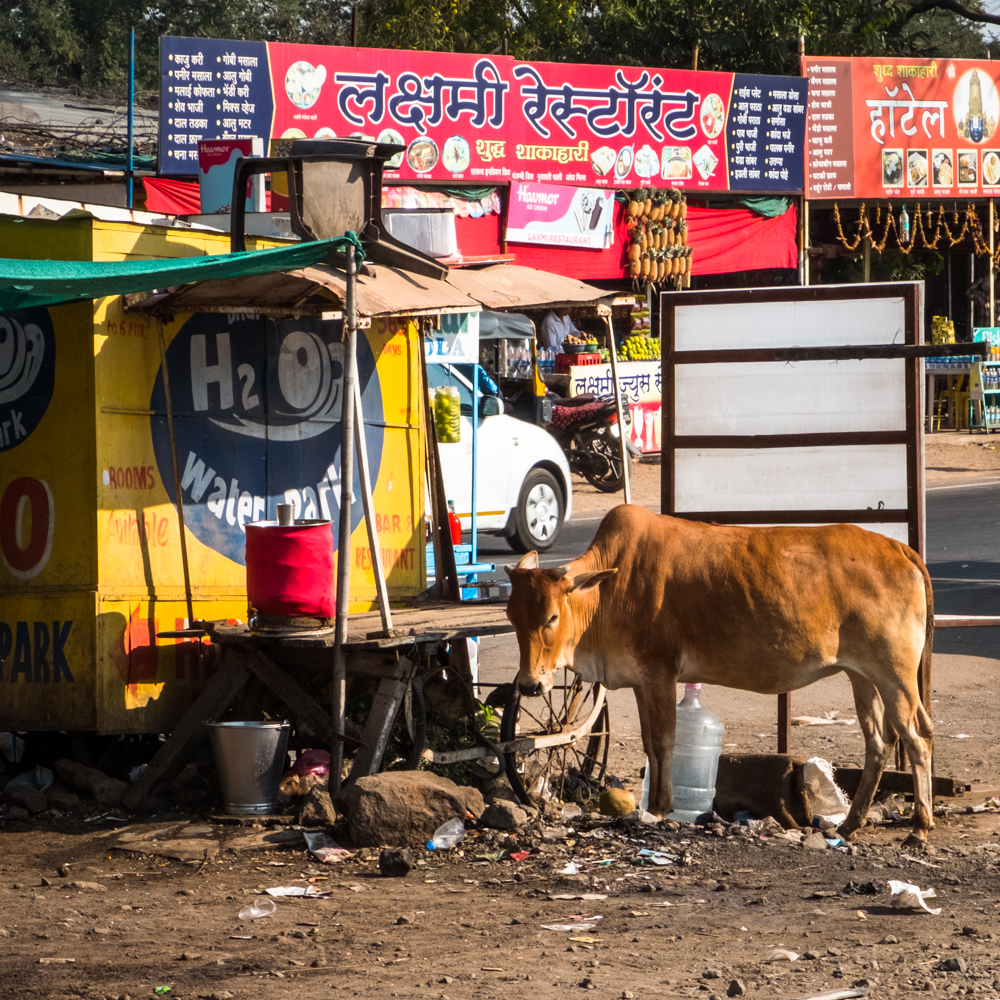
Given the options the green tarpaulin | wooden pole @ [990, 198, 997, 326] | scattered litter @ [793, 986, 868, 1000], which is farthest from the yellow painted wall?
wooden pole @ [990, 198, 997, 326]

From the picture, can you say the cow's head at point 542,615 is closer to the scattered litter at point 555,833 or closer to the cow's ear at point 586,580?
the cow's ear at point 586,580

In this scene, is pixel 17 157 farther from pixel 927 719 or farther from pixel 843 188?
pixel 927 719

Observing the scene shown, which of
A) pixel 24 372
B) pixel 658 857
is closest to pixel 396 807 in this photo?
pixel 658 857

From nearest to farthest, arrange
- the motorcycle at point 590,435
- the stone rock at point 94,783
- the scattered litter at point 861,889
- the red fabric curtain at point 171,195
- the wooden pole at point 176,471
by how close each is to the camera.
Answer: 1. the scattered litter at point 861,889
2. the stone rock at point 94,783
3. the wooden pole at point 176,471
4. the red fabric curtain at point 171,195
5. the motorcycle at point 590,435

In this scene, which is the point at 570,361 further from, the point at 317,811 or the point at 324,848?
the point at 324,848

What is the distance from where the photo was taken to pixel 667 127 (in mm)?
21531

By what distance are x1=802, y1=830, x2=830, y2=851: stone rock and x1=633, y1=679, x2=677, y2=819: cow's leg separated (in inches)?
26.7

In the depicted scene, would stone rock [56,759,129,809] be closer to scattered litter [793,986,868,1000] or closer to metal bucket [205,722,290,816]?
metal bucket [205,722,290,816]

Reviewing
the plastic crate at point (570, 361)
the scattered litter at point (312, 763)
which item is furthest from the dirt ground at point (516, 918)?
the plastic crate at point (570, 361)

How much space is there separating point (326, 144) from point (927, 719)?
4429mm

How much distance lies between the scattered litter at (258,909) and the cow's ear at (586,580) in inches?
78.4

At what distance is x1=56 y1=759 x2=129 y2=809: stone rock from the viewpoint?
740 centimetres

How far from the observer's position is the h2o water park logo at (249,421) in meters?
7.89

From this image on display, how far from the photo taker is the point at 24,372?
7.72 metres
